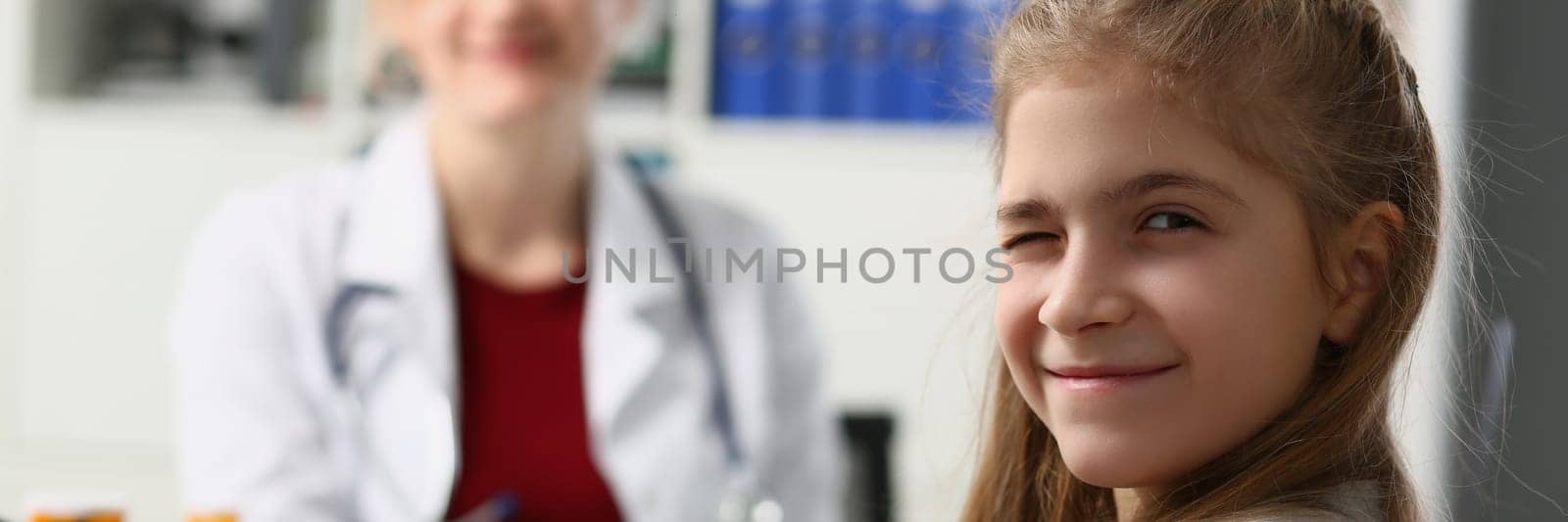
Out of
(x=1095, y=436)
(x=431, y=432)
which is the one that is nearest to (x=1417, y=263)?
(x=1095, y=436)

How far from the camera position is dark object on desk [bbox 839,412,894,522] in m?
1.69

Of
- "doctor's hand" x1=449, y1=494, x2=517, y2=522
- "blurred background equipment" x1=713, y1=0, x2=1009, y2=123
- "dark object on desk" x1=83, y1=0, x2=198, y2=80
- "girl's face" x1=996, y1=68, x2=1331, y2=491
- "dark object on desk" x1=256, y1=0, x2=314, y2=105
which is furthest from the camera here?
"dark object on desk" x1=83, y1=0, x2=198, y2=80

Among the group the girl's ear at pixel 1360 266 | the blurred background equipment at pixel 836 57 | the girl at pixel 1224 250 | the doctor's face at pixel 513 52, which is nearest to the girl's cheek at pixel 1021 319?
the girl at pixel 1224 250

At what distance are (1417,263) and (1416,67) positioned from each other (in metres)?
0.11

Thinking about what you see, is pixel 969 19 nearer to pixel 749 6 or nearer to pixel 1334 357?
pixel 749 6

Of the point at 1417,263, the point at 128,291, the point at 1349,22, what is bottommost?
the point at 128,291

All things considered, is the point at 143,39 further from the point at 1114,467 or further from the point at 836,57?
the point at 1114,467

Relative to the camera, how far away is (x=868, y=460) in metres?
1.70

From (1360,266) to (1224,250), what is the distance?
78 millimetres

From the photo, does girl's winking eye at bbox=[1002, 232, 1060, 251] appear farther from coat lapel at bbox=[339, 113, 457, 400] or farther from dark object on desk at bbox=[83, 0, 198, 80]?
dark object on desk at bbox=[83, 0, 198, 80]

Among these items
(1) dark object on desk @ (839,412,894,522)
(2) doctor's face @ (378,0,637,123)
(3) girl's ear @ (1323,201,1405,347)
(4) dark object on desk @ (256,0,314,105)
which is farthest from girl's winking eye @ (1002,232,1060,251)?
(4) dark object on desk @ (256,0,314,105)

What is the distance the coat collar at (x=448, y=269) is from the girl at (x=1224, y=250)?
0.87 m

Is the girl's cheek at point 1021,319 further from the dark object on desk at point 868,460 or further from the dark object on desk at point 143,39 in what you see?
the dark object on desk at point 143,39

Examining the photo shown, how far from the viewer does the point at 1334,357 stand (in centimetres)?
59
